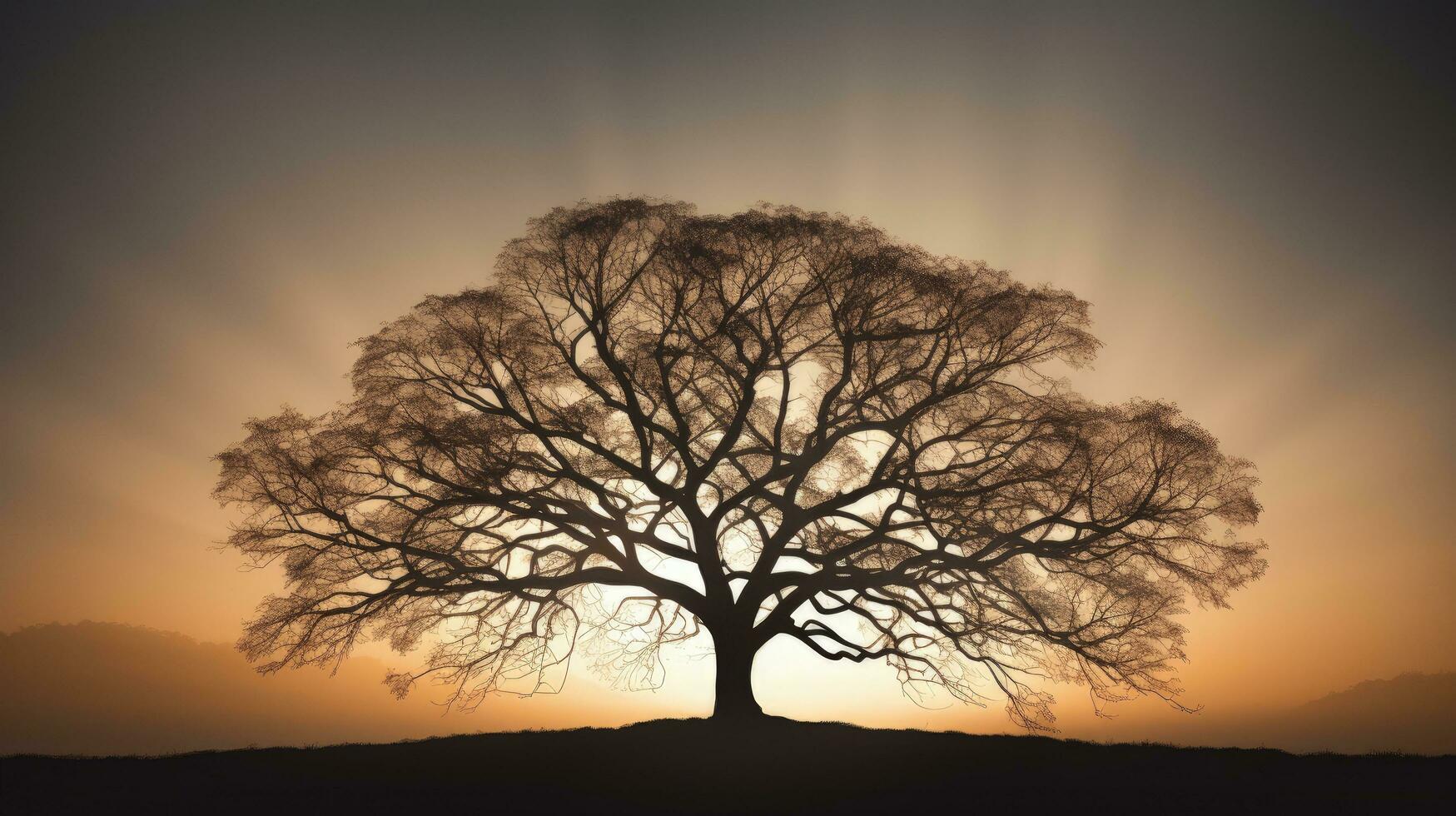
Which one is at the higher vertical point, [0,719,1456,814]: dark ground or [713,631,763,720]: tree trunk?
[713,631,763,720]: tree trunk

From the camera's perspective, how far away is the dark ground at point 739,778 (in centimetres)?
1267

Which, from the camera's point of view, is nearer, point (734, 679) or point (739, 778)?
point (739, 778)

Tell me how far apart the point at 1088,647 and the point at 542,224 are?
12.5 meters

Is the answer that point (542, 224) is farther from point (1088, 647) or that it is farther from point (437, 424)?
point (1088, 647)

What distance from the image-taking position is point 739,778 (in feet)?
45.8

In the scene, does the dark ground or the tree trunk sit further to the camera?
the tree trunk

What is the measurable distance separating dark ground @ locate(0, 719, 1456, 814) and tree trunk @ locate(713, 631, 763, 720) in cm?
63

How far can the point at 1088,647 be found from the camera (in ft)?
53.3

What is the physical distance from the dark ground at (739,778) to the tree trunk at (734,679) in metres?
0.63

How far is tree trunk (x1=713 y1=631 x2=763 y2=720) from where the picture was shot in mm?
17656

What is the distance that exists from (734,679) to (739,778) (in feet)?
13.1

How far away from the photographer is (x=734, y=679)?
17.9 m

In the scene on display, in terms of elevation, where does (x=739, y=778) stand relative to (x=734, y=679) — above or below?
below

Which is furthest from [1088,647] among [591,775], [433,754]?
[433,754]
